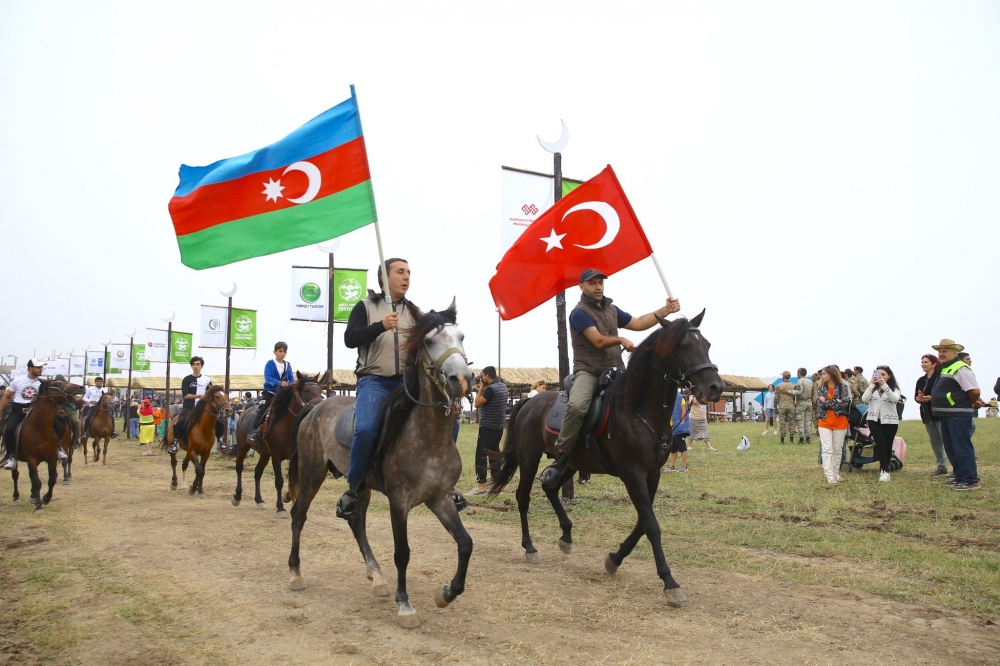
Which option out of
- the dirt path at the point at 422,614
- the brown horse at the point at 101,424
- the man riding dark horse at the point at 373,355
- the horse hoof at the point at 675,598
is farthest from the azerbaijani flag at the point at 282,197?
the brown horse at the point at 101,424

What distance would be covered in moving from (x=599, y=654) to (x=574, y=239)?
4.98 meters

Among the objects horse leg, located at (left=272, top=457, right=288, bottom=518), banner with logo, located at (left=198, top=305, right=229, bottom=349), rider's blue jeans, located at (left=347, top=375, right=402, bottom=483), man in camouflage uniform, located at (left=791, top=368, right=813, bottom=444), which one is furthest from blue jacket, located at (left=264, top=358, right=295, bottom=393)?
man in camouflage uniform, located at (left=791, top=368, right=813, bottom=444)

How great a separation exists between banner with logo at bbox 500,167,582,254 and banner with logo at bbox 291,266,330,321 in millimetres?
9891

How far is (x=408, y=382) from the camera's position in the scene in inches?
211

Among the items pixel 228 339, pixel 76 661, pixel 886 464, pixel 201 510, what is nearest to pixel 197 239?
pixel 76 661

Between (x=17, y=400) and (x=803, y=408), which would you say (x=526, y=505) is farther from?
(x=803, y=408)

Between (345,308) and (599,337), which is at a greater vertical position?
(345,308)

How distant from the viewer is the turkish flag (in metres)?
8.02

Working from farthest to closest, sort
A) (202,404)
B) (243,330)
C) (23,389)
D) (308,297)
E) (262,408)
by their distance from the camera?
(243,330), (308,297), (202,404), (23,389), (262,408)

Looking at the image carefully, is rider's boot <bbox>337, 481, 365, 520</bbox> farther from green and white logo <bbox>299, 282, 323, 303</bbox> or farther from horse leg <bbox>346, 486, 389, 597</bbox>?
green and white logo <bbox>299, 282, 323, 303</bbox>

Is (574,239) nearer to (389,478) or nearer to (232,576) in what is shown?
(389,478)

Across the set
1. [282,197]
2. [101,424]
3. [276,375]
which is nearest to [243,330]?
[101,424]

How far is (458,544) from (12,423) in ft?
36.0

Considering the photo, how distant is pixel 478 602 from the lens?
559 centimetres
